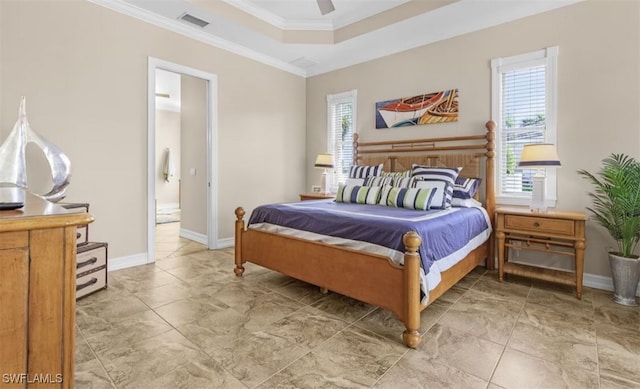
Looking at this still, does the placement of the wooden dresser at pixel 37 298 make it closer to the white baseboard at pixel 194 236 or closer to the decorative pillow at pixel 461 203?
the decorative pillow at pixel 461 203

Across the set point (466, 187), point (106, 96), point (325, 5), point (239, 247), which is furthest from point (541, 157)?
point (106, 96)

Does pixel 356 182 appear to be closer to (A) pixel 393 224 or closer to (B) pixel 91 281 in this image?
(A) pixel 393 224

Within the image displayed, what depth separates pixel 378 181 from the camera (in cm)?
355

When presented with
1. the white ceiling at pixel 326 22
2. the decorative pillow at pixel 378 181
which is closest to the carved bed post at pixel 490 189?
the decorative pillow at pixel 378 181

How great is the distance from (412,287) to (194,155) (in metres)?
4.06

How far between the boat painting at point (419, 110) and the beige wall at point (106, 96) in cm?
202

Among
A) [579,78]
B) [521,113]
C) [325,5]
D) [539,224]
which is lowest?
[539,224]

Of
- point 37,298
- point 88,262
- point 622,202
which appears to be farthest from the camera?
point 88,262

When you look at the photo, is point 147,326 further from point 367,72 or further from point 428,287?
point 367,72

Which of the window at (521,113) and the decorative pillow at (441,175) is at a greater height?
the window at (521,113)

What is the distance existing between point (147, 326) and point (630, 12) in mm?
4738

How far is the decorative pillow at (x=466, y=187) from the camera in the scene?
130 inches

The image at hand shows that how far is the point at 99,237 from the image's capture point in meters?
3.29

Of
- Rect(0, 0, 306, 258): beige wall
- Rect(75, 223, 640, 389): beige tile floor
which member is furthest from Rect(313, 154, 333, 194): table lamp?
Rect(75, 223, 640, 389): beige tile floor
